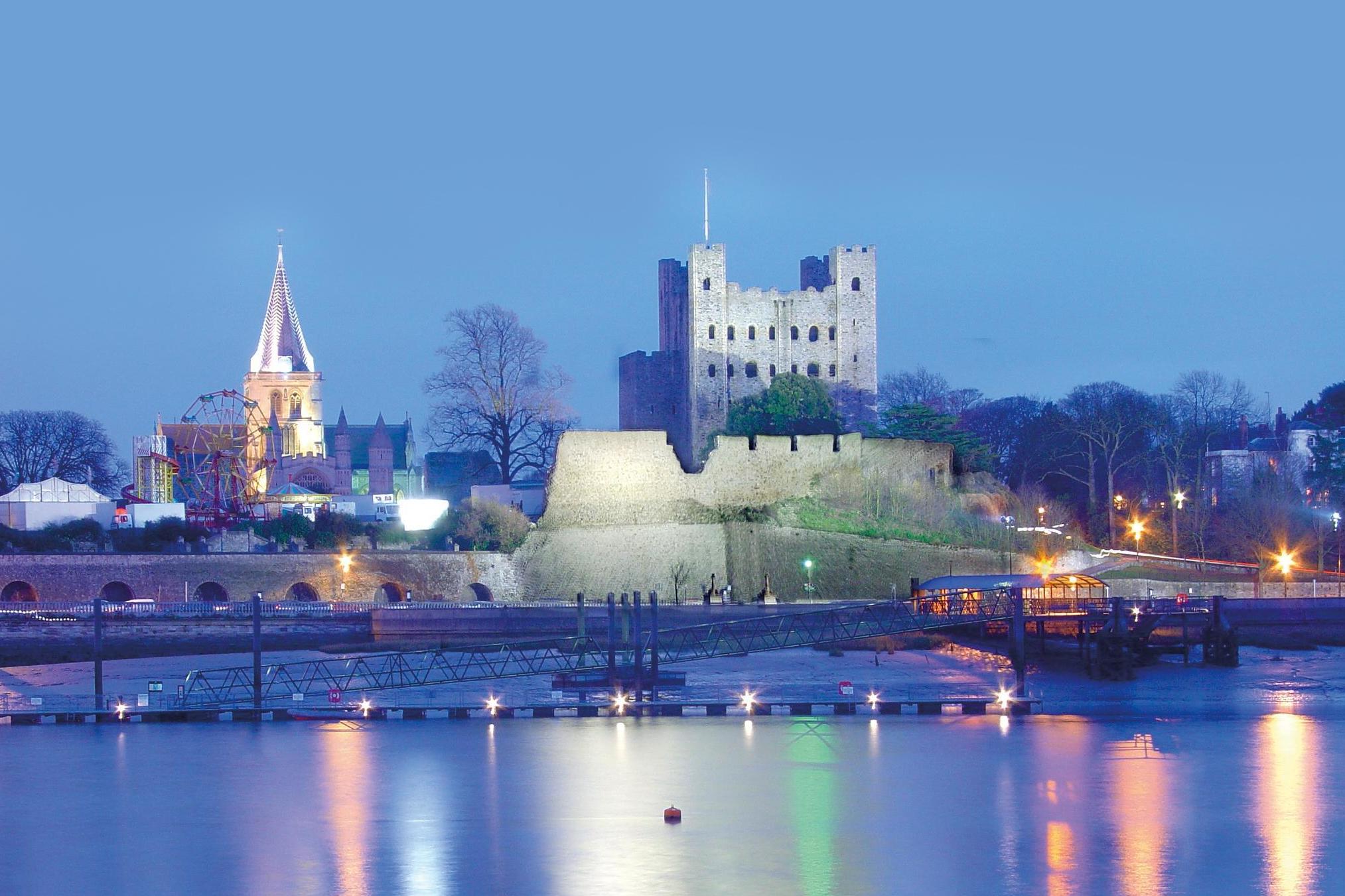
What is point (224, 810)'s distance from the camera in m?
17.3

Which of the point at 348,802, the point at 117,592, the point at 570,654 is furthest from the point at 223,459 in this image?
the point at 348,802

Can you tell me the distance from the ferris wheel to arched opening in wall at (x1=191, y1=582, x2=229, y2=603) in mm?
7521

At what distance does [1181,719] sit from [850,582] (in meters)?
16.1

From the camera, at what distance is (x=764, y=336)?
179ft

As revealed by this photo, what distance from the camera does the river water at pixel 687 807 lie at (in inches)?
551

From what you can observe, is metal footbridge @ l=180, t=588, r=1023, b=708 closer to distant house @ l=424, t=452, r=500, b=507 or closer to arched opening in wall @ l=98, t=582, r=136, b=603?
arched opening in wall @ l=98, t=582, r=136, b=603

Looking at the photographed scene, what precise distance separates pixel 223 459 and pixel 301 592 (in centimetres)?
1372

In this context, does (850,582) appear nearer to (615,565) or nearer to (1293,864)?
(615,565)

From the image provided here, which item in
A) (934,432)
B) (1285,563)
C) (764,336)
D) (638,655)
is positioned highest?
(764,336)

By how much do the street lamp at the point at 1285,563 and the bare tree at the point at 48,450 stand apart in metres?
43.5

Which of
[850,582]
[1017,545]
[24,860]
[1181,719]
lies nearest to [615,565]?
[850,582]

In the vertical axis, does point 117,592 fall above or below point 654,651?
above

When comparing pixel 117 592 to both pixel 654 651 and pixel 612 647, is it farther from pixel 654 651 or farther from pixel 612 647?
pixel 654 651

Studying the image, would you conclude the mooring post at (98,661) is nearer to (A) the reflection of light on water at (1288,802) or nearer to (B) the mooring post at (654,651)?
(B) the mooring post at (654,651)
